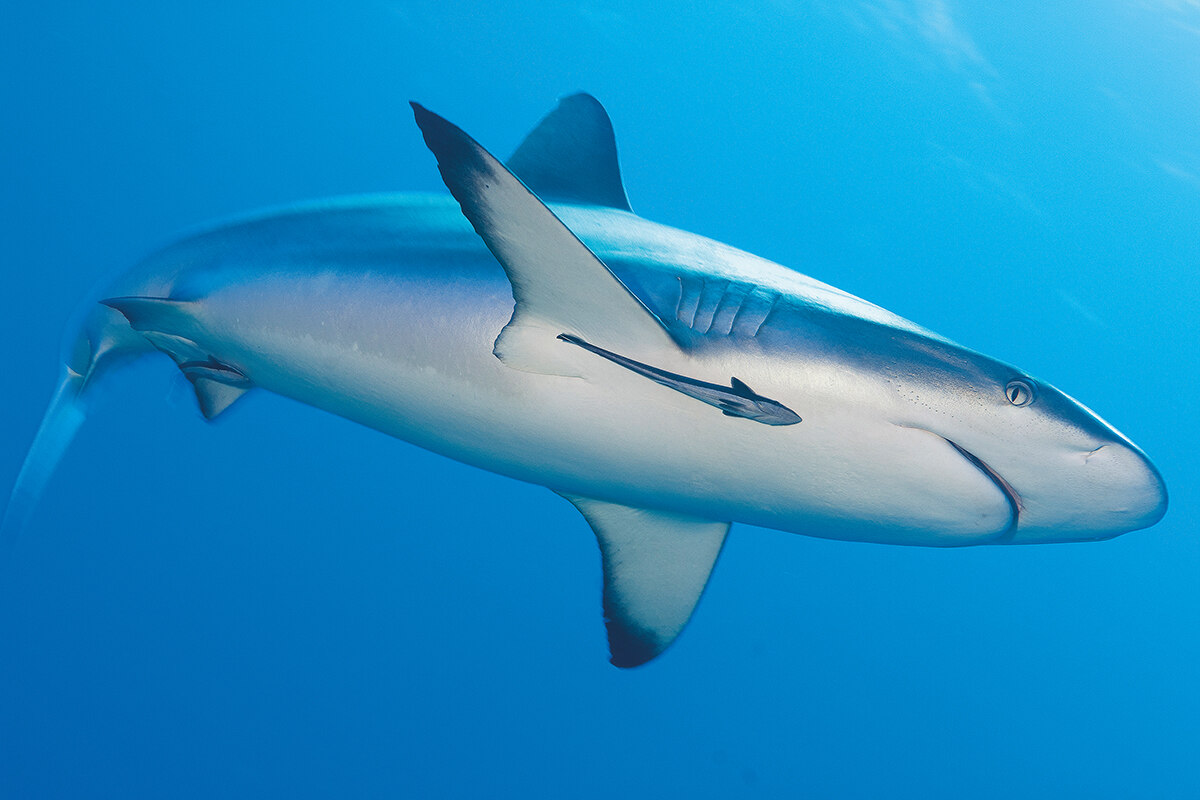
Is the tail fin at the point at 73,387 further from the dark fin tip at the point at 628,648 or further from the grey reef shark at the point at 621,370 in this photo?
the dark fin tip at the point at 628,648

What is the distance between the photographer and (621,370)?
1.52m

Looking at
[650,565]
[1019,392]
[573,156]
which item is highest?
[573,156]

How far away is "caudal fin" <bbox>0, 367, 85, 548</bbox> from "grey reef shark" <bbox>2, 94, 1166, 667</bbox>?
14.5 inches

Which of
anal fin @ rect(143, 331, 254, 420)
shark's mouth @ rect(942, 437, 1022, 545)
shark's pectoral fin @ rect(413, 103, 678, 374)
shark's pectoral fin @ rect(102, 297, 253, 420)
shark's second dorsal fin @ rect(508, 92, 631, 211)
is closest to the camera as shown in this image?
shark's pectoral fin @ rect(413, 103, 678, 374)

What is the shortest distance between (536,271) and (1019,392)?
3.12 feet

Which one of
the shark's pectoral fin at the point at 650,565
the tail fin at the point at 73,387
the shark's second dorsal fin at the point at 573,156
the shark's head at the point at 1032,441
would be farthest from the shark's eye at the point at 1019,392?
the tail fin at the point at 73,387

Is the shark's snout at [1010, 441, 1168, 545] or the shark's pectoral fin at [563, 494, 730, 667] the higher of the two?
the shark's snout at [1010, 441, 1168, 545]

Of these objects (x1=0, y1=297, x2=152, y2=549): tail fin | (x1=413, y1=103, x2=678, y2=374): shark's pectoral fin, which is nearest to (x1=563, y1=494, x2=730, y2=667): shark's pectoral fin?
(x1=413, y1=103, x2=678, y2=374): shark's pectoral fin

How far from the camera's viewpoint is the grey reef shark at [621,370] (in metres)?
1.31

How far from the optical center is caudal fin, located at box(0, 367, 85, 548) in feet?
8.55

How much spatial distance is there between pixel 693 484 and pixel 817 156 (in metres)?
19.8

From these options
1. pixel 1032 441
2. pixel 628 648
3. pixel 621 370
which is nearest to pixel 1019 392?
pixel 1032 441

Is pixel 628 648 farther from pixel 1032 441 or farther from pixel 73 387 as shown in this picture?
pixel 73 387

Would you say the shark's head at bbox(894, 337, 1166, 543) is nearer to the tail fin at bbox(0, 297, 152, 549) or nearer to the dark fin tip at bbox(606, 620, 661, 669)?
the dark fin tip at bbox(606, 620, 661, 669)
